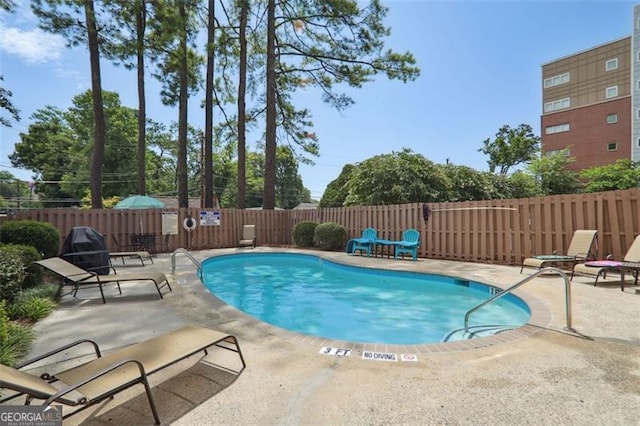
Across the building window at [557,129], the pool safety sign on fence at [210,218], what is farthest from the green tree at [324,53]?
the building window at [557,129]

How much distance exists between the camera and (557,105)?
92.2 feet

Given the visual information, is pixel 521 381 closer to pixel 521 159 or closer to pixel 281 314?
pixel 281 314

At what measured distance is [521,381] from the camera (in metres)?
2.52

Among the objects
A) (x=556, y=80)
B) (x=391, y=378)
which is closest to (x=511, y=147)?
(x=556, y=80)

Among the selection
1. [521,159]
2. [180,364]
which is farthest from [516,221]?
[521,159]

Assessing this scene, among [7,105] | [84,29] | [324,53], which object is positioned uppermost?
[324,53]

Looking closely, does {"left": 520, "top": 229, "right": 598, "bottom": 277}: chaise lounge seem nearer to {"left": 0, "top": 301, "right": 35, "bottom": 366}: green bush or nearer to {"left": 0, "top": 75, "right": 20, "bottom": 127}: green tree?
{"left": 0, "top": 301, "right": 35, "bottom": 366}: green bush

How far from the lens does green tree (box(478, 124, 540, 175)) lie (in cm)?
3219

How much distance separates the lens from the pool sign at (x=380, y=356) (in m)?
2.98

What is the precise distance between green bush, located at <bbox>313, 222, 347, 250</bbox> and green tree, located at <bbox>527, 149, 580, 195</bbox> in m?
15.8

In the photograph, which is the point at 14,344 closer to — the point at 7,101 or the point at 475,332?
the point at 475,332

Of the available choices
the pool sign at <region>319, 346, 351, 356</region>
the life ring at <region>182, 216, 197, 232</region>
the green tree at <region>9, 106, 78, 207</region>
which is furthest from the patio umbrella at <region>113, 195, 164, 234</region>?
the green tree at <region>9, 106, 78, 207</region>

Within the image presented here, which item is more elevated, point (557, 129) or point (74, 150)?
point (557, 129)

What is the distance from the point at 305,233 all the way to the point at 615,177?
60.2 feet
